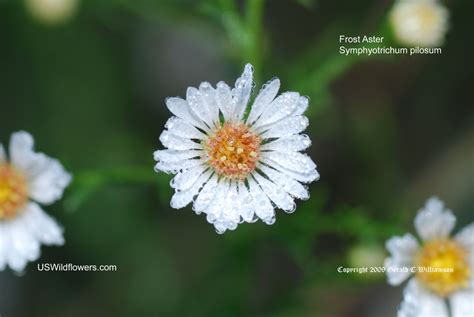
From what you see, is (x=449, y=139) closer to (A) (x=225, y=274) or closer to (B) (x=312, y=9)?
(B) (x=312, y=9)

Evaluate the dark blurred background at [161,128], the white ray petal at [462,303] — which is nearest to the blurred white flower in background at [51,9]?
the dark blurred background at [161,128]

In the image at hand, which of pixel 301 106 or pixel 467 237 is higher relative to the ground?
pixel 301 106

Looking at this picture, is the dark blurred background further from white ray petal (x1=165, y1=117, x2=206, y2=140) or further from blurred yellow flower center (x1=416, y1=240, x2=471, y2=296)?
white ray petal (x1=165, y1=117, x2=206, y2=140)

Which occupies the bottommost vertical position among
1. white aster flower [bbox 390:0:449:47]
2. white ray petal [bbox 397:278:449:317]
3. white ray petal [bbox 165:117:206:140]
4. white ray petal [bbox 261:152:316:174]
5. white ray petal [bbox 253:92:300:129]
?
white ray petal [bbox 397:278:449:317]

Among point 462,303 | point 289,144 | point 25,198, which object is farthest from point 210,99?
point 462,303

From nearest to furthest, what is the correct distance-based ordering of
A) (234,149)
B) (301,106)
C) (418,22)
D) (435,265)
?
(301,106) < (234,149) < (435,265) < (418,22)

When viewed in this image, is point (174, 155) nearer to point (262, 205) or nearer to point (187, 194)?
point (187, 194)

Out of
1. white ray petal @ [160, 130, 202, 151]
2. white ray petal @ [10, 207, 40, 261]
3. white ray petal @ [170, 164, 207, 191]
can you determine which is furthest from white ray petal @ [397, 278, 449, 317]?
white ray petal @ [10, 207, 40, 261]
